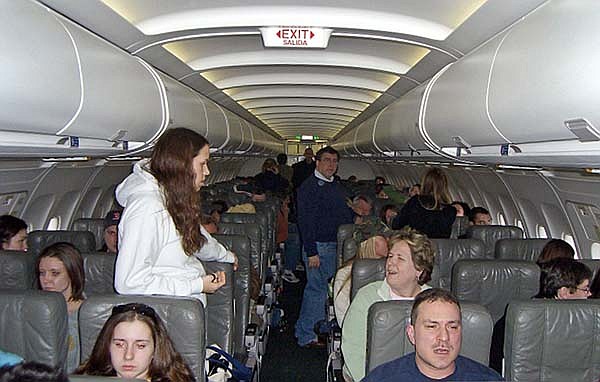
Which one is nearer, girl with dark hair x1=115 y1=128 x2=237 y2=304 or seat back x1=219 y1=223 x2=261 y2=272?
girl with dark hair x1=115 y1=128 x2=237 y2=304

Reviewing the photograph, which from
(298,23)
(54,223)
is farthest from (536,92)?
(54,223)

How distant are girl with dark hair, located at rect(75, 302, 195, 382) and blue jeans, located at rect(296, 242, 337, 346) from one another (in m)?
4.48

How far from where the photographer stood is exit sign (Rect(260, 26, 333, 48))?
495 cm

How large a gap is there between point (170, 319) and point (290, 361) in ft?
13.5

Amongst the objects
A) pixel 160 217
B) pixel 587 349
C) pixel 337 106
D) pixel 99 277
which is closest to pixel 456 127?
pixel 587 349

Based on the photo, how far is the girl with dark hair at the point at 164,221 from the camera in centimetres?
358

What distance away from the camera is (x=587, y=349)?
344 centimetres

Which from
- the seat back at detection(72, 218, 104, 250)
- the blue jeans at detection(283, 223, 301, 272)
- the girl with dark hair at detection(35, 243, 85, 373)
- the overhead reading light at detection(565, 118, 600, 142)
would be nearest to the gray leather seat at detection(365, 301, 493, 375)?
the overhead reading light at detection(565, 118, 600, 142)

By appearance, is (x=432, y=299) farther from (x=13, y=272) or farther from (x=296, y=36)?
(x=13, y=272)

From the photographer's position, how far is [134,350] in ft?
10.3

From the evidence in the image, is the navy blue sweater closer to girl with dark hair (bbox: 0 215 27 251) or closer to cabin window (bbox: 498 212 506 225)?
cabin window (bbox: 498 212 506 225)

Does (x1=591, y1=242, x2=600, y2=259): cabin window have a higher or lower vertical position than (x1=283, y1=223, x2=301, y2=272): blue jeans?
higher

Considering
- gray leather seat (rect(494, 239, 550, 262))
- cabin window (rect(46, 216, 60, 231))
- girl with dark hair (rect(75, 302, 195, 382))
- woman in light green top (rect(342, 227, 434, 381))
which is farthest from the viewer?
cabin window (rect(46, 216, 60, 231))

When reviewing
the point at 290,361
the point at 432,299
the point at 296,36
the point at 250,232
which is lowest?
the point at 290,361
